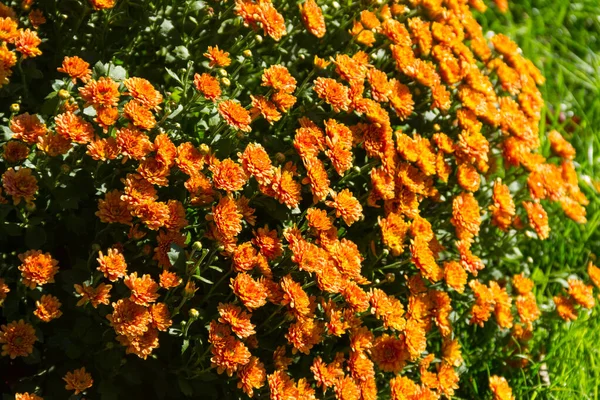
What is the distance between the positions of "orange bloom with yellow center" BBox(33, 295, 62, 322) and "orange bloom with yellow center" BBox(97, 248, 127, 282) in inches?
7.5

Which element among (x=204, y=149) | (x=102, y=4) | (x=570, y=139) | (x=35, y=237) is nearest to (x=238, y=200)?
(x=204, y=149)

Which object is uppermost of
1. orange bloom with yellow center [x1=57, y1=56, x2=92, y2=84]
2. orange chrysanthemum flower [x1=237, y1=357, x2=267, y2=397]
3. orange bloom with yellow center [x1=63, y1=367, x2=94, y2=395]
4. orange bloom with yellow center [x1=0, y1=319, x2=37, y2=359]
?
orange bloom with yellow center [x1=57, y1=56, x2=92, y2=84]

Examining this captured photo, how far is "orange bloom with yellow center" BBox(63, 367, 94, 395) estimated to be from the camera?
6.89ft

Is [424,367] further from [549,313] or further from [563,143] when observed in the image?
[563,143]

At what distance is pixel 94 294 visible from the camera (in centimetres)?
206

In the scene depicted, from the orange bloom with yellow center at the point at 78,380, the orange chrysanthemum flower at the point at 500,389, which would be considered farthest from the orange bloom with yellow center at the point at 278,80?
the orange chrysanthemum flower at the point at 500,389

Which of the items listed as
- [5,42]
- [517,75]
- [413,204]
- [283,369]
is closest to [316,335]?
[283,369]

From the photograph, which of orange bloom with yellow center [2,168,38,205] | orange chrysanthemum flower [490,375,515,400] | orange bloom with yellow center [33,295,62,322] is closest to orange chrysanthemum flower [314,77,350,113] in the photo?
orange bloom with yellow center [2,168,38,205]

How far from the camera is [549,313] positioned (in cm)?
314

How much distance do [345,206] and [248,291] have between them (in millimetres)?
422

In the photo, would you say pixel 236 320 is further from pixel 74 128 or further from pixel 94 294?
pixel 74 128

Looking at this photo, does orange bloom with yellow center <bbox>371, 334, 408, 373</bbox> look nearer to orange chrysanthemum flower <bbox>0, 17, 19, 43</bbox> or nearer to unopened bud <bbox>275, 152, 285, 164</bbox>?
unopened bud <bbox>275, 152, 285, 164</bbox>

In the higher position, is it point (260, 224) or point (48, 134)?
point (48, 134)

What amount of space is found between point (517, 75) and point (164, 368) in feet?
5.96
